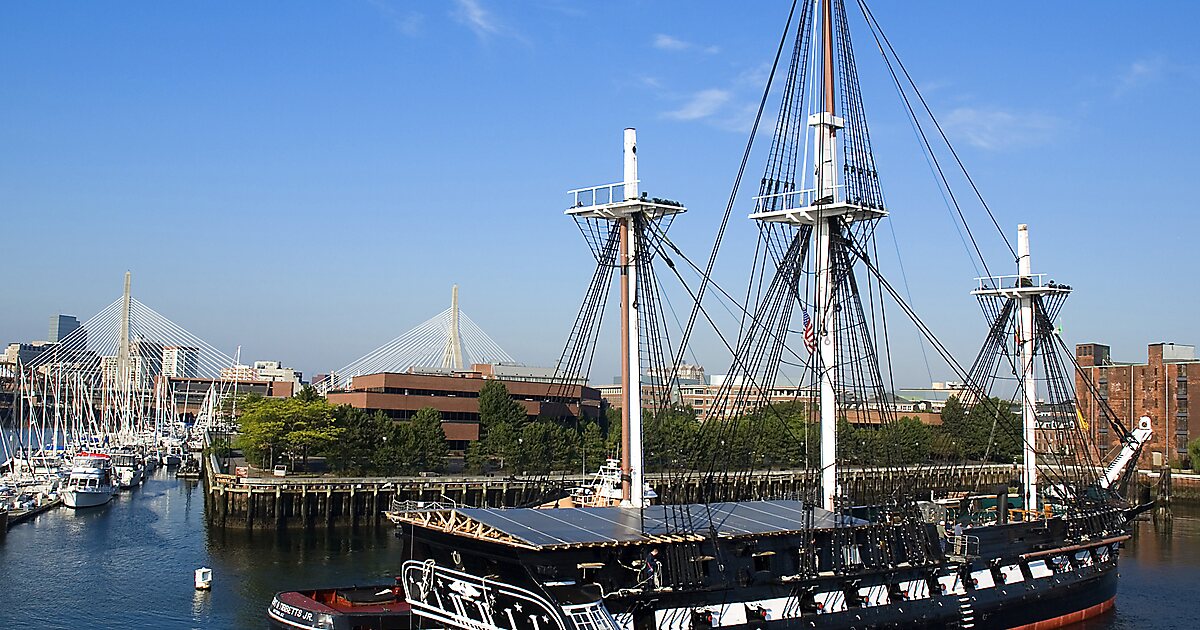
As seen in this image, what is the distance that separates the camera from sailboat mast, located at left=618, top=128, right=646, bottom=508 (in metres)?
34.0

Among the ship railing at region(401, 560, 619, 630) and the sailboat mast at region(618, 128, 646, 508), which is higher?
the sailboat mast at region(618, 128, 646, 508)

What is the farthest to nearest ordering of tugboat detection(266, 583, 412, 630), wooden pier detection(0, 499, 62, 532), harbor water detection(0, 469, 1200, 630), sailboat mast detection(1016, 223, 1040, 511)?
wooden pier detection(0, 499, 62, 532) → sailboat mast detection(1016, 223, 1040, 511) → harbor water detection(0, 469, 1200, 630) → tugboat detection(266, 583, 412, 630)

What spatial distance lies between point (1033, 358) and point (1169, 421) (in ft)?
154

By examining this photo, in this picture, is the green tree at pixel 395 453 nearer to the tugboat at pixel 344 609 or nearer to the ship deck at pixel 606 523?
the tugboat at pixel 344 609

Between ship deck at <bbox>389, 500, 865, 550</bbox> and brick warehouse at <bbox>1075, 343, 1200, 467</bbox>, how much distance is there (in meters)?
63.8

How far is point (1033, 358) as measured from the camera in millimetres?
50875

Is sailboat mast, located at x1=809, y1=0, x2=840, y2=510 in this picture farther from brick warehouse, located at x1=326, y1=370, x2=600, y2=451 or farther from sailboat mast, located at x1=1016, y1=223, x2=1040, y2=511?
brick warehouse, located at x1=326, y1=370, x2=600, y2=451

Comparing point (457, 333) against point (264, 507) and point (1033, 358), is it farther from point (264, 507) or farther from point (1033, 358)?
point (1033, 358)

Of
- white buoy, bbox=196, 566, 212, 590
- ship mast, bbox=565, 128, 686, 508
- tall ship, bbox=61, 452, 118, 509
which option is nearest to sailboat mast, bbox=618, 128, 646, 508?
ship mast, bbox=565, 128, 686, 508

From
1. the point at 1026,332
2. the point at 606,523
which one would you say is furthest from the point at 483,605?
the point at 1026,332

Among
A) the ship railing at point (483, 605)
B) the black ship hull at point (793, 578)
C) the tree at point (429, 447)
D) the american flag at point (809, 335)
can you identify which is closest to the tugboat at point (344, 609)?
the ship railing at point (483, 605)

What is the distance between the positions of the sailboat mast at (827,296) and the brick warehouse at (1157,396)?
57943mm

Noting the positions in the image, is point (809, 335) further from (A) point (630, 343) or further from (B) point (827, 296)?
(A) point (630, 343)

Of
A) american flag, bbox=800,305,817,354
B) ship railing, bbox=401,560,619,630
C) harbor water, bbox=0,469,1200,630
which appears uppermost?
american flag, bbox=800,305,817,354
